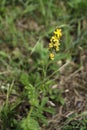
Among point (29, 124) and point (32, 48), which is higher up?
point (32, 48)

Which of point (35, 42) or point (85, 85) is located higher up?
point (35, 42)

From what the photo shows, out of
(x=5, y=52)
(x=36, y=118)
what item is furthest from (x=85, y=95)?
(x=5, y=52)

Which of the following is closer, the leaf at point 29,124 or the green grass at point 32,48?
the leaf at point 29,124

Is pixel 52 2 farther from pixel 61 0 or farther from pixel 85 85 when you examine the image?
pixel 85 85

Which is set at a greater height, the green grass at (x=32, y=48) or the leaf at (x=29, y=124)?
the green grass at (x=32, y=48)

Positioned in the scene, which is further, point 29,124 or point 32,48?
point 32,48

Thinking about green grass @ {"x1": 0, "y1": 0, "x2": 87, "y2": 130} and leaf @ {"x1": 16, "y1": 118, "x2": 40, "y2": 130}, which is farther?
green grass @ {"x1": 0, "y1": 0, "x2": 87, "y2": 130}

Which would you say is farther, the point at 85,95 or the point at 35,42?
the point at 35,42

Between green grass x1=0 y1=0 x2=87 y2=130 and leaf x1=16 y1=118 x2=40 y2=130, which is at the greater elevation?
green grass x1=0 y1=0 x2=87 y2=130
